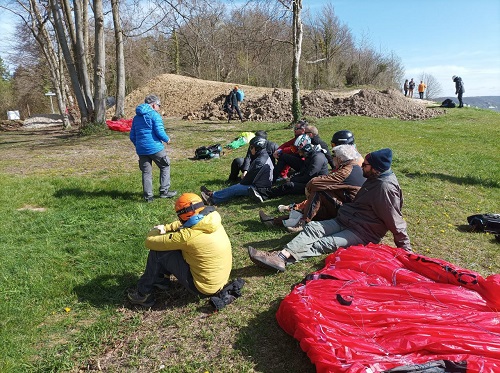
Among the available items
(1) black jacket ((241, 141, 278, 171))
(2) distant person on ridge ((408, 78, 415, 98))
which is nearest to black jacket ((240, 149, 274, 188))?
(1) black jacket ((241, 141, 278, 171))

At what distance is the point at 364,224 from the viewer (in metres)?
4.51

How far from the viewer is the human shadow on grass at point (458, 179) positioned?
26.3ft

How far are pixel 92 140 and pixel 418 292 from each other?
45.6ft

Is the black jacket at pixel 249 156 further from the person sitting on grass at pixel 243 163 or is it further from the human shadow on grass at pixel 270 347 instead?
the human shadow on grass at pixel 270 347

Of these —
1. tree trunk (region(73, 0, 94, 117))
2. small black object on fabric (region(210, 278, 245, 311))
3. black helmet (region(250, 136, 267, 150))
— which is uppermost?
tree trunk (region(73, 0, 94, 117))

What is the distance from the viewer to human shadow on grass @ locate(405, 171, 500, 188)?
8023mm

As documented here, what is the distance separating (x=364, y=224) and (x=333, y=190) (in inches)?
31.0

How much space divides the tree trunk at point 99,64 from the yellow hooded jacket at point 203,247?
522 inches

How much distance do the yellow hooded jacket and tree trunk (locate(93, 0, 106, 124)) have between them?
13260 mm

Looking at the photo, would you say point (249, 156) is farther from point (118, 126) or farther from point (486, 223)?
point (118, 126)

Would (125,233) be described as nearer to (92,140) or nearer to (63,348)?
(63,348)

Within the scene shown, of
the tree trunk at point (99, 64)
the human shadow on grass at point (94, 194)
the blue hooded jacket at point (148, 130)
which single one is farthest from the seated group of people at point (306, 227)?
the tree trunk at point (99, 64)

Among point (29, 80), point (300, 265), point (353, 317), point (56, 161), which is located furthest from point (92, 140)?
point (29, 80)

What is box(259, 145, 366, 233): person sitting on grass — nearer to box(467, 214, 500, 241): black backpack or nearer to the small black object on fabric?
the small black object on fabric
